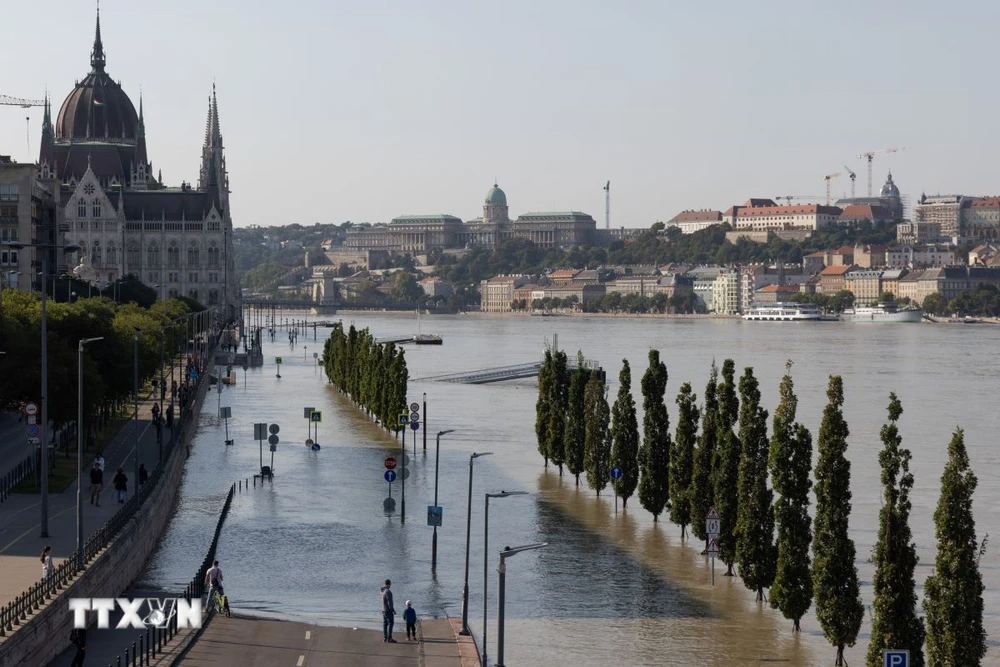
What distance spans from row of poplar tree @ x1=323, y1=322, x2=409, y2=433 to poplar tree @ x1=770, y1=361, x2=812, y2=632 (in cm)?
3296

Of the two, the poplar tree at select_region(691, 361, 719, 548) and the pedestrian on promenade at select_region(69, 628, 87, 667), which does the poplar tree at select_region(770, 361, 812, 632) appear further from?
the pedestrian on promenade at select_region(69, 628, 87, 667)

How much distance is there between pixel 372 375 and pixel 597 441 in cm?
2554

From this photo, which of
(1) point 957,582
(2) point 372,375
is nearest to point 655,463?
(1) point 957,582

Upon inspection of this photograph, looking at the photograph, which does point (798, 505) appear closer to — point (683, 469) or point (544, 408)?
point (683, 469)

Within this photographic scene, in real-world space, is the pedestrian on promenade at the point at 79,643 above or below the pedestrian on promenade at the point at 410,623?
above

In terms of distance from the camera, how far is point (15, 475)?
41.2 metres

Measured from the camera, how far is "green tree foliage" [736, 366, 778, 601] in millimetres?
35875

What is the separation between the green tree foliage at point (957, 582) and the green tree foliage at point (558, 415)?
102ft

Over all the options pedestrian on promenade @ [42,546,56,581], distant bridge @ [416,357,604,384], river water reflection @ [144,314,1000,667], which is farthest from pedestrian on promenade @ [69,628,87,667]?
distant bridge @ [416,357,604,384]

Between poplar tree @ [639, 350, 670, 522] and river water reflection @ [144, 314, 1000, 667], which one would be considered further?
poplar tree @ [639, 350, 670, 522]

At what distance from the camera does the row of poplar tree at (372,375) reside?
68000 millimetres

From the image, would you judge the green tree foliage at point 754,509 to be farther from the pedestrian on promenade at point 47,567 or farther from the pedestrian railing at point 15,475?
the pedestrian railing at point 15,475

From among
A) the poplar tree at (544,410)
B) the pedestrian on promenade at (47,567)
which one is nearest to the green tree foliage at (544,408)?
the poplar tree at (544,410)

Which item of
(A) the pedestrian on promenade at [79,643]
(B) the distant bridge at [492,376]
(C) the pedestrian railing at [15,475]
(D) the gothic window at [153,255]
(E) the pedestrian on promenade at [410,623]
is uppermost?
(D) the gothic window at [153,255]
